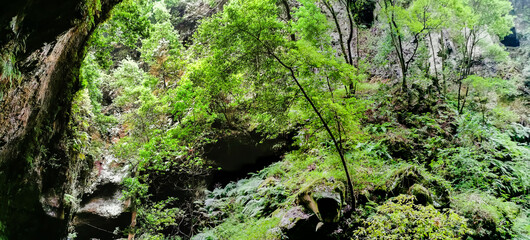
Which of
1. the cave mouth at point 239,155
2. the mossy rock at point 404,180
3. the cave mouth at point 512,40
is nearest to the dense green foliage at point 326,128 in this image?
the mossy rock at point 404,180

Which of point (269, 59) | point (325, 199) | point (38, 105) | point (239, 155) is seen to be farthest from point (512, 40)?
point (38, 105)

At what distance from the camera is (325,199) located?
6.70 metres

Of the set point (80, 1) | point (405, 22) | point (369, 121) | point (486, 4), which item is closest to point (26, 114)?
point (80, 1)

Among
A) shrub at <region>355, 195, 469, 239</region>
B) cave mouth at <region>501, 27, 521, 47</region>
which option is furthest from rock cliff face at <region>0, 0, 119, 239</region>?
cave mouth at <region>501, 27, 521, 47</region>

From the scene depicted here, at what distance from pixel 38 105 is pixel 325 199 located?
19.9 feet

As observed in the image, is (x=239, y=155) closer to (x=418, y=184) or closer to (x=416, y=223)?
(x=418, y=184)

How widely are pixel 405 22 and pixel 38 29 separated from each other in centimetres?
1264

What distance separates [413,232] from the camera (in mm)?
5059

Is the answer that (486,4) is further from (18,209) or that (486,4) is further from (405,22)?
(18,209)

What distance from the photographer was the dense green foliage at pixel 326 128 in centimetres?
627

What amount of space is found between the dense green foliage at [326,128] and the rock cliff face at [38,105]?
4.18ft

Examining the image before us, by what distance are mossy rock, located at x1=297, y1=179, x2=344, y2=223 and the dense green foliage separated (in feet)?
0.13

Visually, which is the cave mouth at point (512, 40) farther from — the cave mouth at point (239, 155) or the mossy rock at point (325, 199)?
the mossy rock at point (325, 199)

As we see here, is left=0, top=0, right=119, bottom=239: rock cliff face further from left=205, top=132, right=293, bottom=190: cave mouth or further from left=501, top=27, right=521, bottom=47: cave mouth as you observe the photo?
left=501, top=27, right=521, bottom=47: cave mouth
